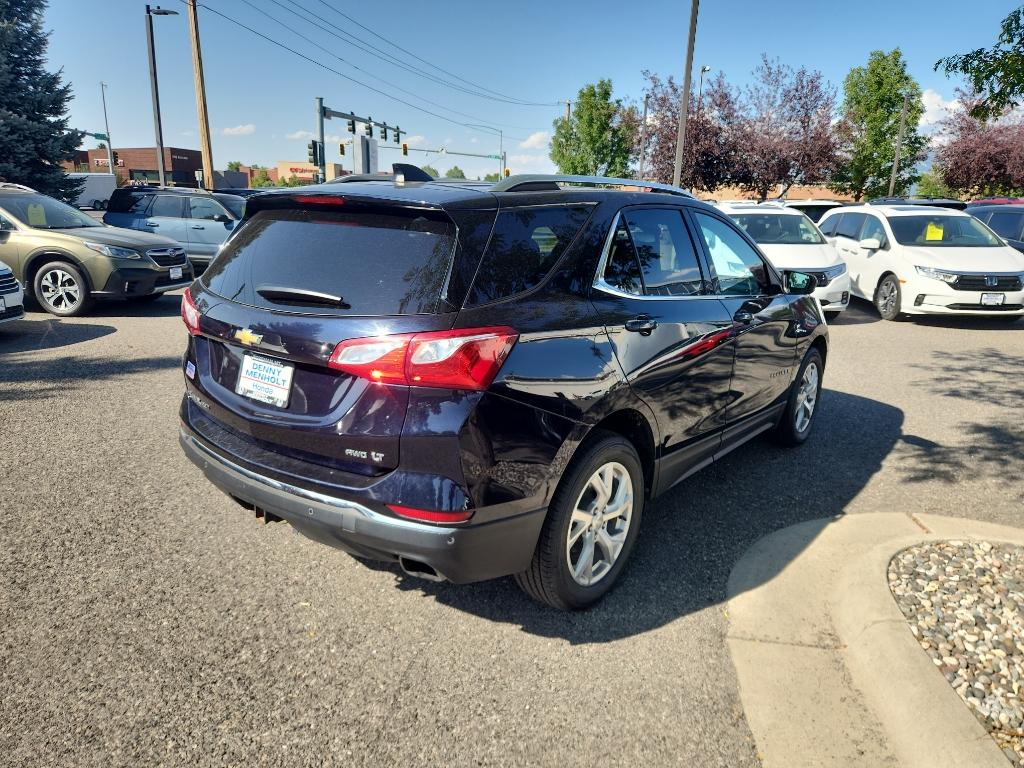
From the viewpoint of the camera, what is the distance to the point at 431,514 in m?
2.50

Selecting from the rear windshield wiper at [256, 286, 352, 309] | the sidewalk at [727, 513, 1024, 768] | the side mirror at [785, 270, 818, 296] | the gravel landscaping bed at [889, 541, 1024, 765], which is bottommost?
the sidewalk at [727, 513, 1024, 768]

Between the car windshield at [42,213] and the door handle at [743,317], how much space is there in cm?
1006

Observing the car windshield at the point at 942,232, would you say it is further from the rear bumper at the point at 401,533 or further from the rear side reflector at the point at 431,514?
the rear side reflector at the point at 431,514

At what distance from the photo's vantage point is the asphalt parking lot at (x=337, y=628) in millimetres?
2441

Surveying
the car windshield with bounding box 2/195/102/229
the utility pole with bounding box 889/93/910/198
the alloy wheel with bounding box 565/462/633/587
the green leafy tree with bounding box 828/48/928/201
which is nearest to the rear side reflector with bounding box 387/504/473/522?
the alloy wheel with bounding box 565/462/633/587

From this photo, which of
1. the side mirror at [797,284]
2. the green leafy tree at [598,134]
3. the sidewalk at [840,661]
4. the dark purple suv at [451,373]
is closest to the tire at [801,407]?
the side mirror at [797,284]

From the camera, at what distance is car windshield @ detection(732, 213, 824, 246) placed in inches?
469

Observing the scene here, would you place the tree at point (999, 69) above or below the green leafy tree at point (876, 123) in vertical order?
below

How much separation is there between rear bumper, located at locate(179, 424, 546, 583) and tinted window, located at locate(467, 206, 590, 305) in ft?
2.71

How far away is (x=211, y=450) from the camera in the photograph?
308 centimetres

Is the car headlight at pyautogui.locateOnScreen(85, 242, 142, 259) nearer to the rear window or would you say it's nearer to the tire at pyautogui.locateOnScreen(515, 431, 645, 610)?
the rear window

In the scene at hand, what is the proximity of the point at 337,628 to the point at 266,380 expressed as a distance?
1.09 meters

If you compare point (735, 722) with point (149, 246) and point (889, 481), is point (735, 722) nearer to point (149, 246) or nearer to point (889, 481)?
point (889, 481)

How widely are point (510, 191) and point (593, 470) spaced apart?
3.93 feet
